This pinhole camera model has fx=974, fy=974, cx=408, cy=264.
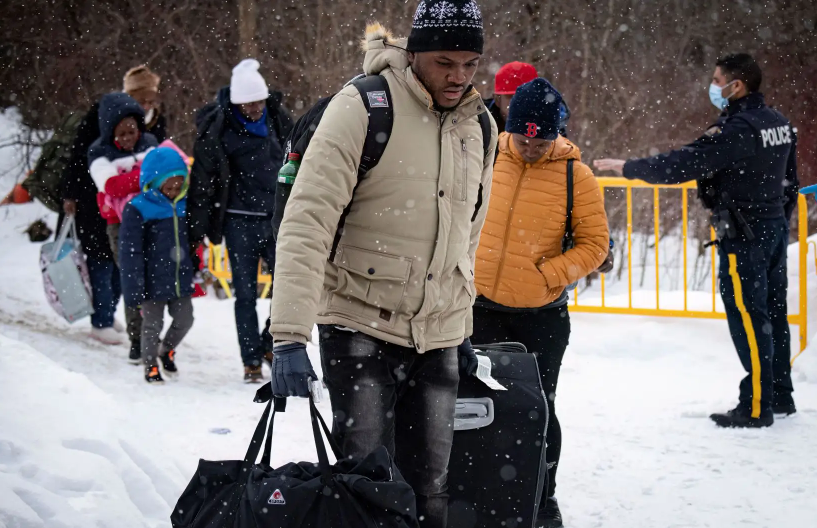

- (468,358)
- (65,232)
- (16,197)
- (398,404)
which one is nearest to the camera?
(398,404)

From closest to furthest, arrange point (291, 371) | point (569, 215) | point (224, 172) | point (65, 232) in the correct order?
point (291, 371) → point (569, 215) → point (224, 172) → point (65, 232)

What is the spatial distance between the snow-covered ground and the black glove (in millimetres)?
1279

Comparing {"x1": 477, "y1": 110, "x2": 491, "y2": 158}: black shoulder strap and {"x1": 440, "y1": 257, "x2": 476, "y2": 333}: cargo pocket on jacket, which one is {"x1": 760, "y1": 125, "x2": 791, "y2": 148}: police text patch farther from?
{"x1": 440, "y1": 257, "x2": 476, "y2": 333}: cargo pocket on jacket

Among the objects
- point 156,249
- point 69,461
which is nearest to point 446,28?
point 69,461

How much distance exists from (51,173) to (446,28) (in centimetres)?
605

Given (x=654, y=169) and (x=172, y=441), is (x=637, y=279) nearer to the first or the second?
(x=654, y=169)

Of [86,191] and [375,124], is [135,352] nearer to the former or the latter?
[86,191]

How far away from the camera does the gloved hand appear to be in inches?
91.5

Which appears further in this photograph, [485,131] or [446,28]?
[485,131]

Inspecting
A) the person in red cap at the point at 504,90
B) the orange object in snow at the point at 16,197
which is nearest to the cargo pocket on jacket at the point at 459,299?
the person in red cap at the point at 504,90

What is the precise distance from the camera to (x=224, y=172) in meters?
6.50

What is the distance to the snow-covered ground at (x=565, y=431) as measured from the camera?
3521mm

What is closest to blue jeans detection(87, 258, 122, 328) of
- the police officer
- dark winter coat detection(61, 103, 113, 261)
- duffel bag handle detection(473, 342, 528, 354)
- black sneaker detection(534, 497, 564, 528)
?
dark winter coat detection(61, 103, 113, 261)

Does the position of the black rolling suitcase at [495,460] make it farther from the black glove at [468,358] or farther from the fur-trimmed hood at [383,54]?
the fur-trimmed hood at [383,54]
